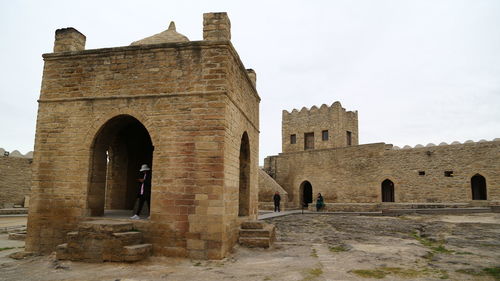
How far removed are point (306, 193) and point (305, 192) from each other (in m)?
0.13

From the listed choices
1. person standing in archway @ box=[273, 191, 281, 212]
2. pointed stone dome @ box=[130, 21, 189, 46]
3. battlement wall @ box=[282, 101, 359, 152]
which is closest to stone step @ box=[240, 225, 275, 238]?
pointed stone dome @ box=[130, 21, 189, 46]

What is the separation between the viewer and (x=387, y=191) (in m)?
24.0

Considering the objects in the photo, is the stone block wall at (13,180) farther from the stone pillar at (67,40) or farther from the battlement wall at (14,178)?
the stone pillar at (67,40)

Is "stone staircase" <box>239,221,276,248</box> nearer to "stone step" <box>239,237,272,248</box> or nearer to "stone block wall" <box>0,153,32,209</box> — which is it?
"stone step" <box>239,237,272,248</box>

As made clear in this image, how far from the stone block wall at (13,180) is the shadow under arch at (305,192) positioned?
17400 millimetres

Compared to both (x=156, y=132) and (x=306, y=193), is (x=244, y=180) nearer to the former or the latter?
(x=156, y=132)

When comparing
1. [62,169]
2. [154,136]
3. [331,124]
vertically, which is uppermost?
[331,124]

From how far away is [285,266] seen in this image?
5902 millimetres

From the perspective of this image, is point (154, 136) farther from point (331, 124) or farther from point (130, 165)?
point (331, 124)

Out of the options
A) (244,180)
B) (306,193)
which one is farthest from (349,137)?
(244,180)

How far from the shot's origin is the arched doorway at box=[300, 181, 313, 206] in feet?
86.3

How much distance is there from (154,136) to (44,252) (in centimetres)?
326

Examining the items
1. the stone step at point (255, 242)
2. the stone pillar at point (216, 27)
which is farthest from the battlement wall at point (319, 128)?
the stone pillar at point (216, 27)

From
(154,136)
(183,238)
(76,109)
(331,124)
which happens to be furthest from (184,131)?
(331,124)
